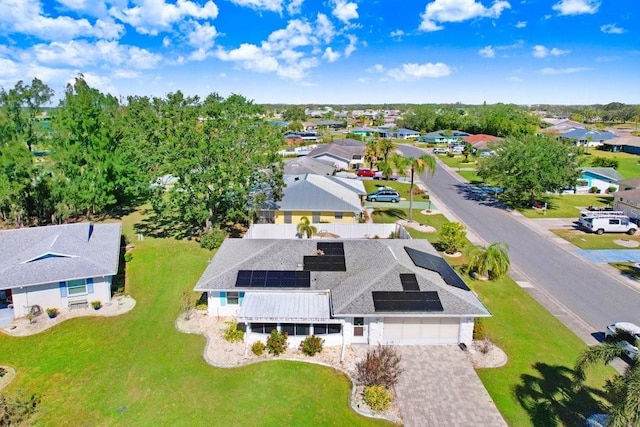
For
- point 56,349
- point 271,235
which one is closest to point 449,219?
point 271,235

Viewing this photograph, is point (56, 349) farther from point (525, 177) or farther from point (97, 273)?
point (525, 177)

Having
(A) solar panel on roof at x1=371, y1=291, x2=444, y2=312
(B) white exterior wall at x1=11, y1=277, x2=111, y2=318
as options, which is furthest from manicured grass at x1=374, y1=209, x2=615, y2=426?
(B) white exterior wall at x1=11, y1=277, x2=111, y2=318

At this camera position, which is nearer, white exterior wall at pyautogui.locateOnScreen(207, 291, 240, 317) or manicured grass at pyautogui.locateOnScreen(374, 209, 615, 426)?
manicured grass at pyautogui.locateOnScreen(374, 209, 615, 426)

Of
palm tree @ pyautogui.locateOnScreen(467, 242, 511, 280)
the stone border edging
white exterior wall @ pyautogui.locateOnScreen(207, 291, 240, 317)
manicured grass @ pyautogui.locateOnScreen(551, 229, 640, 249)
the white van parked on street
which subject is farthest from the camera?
the white van parked on street

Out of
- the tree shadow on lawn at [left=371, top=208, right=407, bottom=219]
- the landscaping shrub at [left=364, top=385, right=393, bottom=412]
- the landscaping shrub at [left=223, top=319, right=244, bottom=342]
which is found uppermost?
the tree shadow on lawn at [left=371, top=208, right=407, bottom=219]

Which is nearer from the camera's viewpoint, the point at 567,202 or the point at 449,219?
the point at 449,219

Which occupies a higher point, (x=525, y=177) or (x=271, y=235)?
(x=525, y=177)

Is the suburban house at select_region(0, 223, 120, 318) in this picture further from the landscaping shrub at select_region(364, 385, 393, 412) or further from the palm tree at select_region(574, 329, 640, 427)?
the palm tree at select_region(574, 329, 640, 427)

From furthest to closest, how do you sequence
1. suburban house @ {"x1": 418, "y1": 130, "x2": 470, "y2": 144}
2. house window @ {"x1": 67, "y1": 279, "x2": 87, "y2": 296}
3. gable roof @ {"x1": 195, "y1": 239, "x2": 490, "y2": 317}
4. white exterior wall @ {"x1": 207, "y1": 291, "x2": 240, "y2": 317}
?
1. suburban house @ {"x1": 418, "y1": 130, "x2": 470, "y2": 144}
2. house window @ {"x1": 67, "y1": 279, "x2": 87, "y2": 296}
3. white exterior wall @ {"x1": 207, "y1": 291, "x2": 240, "y2": 317}
4. gable roof @ {"x1": 195, "y1": 239, "x2": 490, "y2": 317}
